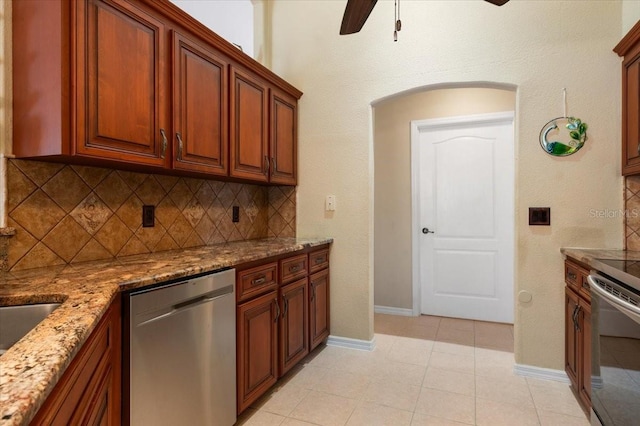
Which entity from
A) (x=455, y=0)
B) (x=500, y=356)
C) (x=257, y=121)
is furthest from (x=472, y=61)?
(x=500, y=356)

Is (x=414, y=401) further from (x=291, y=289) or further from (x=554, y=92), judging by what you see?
(x=554, y=92)

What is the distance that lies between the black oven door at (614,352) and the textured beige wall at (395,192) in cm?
216

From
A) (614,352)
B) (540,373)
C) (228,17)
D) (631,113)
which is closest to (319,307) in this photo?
(540,373)

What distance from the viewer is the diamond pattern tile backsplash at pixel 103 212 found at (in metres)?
1.51

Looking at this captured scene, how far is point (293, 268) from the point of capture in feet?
7.84

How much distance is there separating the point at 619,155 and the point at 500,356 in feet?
5.49

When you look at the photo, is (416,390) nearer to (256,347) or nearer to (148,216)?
(256,347)

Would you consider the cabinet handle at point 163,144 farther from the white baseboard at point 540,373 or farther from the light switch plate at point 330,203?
the white baseboard at point 540,373

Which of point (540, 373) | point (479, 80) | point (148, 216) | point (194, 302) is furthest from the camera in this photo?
point (479, 80)

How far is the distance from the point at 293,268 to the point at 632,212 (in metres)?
2.21

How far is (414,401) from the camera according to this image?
2094mm

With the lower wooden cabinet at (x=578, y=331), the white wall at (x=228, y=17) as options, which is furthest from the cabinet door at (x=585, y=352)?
the white wall at (x=228, y=17)

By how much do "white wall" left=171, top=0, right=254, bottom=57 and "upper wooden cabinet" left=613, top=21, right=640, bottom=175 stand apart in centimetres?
280

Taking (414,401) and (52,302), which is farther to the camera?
(414,401)
